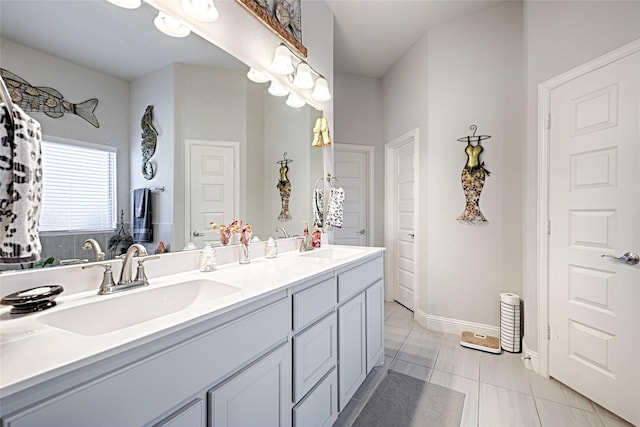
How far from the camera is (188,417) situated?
2.65 ft

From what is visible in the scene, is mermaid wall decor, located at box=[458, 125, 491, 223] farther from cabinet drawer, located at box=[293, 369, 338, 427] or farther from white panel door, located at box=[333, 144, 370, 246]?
cabinet drawer, located at box=[293, 369, 338, 427]

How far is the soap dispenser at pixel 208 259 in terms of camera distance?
4.72 ft

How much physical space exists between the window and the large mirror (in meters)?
0.02

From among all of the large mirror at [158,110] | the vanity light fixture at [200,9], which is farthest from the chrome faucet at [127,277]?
the vanity light fixture at [200,9]

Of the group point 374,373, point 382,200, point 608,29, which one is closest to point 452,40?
point 608,29

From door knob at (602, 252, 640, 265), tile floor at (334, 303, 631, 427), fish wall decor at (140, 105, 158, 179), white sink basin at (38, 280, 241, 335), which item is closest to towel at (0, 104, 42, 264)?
white sink basin at (38, 280, 241, 335)

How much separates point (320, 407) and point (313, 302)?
0.52 m

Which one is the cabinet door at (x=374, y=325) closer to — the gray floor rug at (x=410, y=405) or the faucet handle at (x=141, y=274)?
the gray floor rug at (x=410, y=405)

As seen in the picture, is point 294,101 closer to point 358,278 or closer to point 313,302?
point 358,278

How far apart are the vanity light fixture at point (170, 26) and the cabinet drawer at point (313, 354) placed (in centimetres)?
147

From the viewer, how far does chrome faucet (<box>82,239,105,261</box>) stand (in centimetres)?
107

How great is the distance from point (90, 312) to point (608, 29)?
113 inches

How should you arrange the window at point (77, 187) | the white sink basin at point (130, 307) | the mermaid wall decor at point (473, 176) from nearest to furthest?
the white sink basin at point (130, 307) → the window at point (77, 187) → the mermaid wall decor at point (473, 176)

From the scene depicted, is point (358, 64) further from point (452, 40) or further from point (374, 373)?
point (374, 373)
